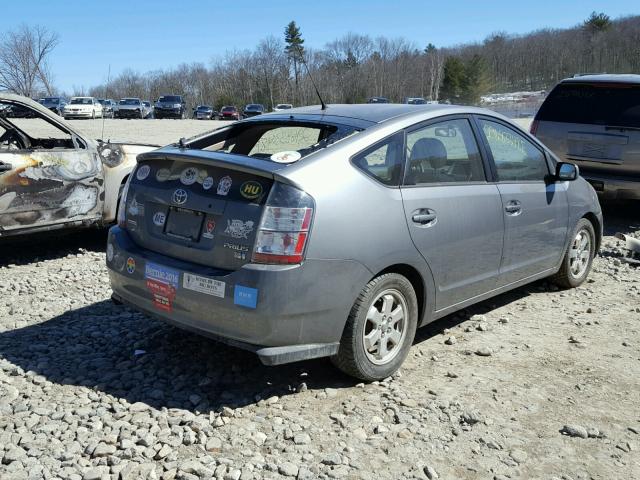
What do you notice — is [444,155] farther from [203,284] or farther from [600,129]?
[600,129]

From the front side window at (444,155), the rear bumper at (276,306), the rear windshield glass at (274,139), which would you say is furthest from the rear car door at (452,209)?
the rear bumper at (276,306)

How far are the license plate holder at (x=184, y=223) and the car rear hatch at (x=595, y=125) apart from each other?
639cm

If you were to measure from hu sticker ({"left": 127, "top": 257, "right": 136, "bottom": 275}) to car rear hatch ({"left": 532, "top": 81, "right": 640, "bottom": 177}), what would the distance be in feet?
21.5

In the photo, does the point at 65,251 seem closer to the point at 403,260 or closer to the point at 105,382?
the point at 105,382

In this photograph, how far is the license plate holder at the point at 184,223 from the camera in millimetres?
3762

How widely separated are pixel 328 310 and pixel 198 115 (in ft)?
194

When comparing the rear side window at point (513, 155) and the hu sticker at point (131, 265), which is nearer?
the hu sticker at point (131, 265)

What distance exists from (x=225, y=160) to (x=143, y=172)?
2.50ft

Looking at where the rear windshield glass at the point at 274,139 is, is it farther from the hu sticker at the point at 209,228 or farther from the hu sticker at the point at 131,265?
the hu sticker at the point at 131,265

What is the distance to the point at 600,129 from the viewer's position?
8422mm

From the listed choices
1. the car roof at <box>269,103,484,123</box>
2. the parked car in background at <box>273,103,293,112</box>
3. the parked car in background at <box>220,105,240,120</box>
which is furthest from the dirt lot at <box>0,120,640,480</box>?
the parked car in background at <box>220,105,240,120</box>

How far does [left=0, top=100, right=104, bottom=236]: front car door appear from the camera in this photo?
6375 millimetres

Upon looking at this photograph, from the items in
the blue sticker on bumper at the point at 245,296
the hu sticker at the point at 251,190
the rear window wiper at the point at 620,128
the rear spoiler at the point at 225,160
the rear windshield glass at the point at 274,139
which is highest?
the rear window wiper at the point at 620,128

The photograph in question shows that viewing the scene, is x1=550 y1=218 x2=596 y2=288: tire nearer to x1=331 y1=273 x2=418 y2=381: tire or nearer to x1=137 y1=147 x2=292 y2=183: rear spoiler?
x1=331 y1=273 x2=418 y2=381: tire
